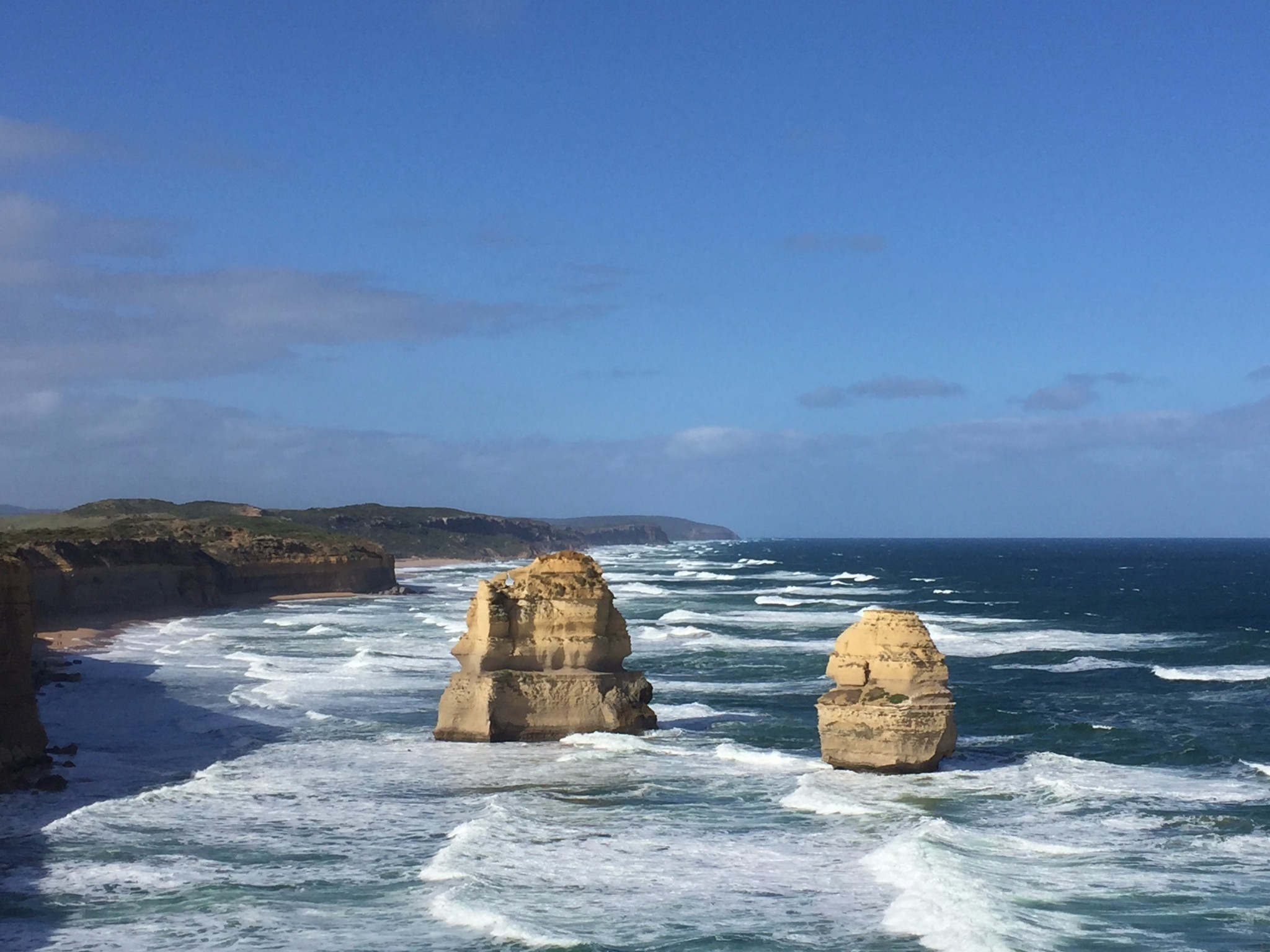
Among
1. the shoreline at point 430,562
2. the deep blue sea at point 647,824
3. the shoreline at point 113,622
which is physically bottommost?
the deep blue sea at point 647,824

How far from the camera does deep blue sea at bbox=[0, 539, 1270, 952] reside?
1455 cm

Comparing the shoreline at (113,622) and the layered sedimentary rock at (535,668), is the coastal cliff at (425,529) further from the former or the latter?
the layered sedimentary rock at (535,668)

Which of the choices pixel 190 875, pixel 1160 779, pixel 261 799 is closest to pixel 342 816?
pixel 261 799

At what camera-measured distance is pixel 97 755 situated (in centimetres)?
2519

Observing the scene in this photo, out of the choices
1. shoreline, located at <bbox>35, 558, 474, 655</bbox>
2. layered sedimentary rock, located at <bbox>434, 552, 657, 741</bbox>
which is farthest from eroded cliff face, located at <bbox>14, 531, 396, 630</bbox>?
layered sedimentary rock, located at <bbox>434, 552, 657, 741</bbox>

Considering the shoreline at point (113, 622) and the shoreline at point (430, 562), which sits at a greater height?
the shoreline at point (430, 562)

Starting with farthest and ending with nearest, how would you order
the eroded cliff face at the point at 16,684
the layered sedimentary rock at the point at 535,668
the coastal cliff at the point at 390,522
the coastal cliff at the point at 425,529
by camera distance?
the coastal cliff at the point at 425,529 < the coastal cliff at the point at 390,522 < the layered sedimentary rock at the point at 535,668 < the eroded cliff face at the point at 16,684

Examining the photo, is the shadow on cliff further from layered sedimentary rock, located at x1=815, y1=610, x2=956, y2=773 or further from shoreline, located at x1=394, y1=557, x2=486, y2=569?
shoreline, located at x1=394, y1=557, x2=486, y2=569

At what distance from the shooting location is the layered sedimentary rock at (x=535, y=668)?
2523cm

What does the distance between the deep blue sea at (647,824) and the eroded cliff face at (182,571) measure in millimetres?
18618

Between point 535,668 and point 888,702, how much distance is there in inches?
291

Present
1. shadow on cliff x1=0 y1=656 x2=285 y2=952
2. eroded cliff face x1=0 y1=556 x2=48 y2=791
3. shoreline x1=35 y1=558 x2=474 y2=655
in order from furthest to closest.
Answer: shoreline x1=35 y1=558 x2=474 y2=655 → eroded cliff face x1=0 y1=556 x2=48 y2=791 → shadow on cliff x1=0 y1=656 x2=285 y2=952

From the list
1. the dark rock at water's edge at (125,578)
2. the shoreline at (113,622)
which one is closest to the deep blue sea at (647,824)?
the dark rock at water's edge at (125,578)

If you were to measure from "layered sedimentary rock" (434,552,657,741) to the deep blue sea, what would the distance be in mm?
684
